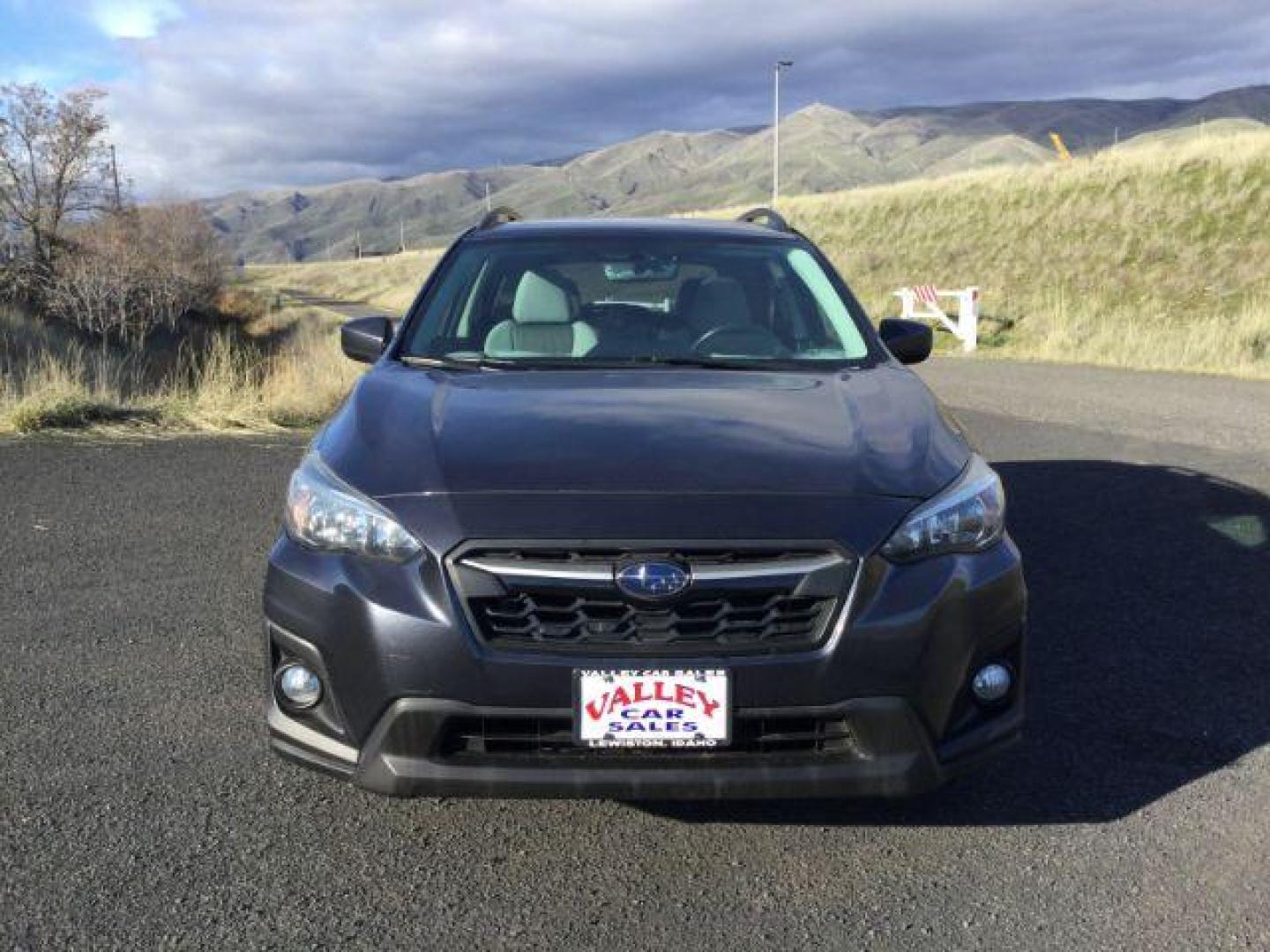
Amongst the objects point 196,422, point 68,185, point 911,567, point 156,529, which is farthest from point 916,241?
point 911,567

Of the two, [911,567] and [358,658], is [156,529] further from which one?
[911,567]

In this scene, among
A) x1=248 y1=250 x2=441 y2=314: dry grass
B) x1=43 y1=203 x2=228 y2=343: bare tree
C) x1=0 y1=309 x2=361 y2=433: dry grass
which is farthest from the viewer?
x1=248 y1=250 x2=441 y2=314: dry grass

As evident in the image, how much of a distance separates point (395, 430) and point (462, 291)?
1.41 metres

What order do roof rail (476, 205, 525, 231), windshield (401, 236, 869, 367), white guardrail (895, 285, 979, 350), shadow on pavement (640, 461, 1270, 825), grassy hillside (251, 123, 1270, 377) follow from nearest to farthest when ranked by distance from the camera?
shadow on pavement (640, 461, 1270, 825)
windshield (401, 236, 869, 367)
roof rail (476, 205, 525, 231)
grassy hillside (251, 123, 1270, 377)
white guardrail (895, 285, 979, 350)

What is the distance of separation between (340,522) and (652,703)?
89 centimetres

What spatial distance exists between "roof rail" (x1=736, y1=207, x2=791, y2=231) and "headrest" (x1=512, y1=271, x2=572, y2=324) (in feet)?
3.75

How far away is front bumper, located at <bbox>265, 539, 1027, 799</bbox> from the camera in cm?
250

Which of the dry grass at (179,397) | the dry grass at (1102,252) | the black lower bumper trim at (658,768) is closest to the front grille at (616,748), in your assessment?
the black lower bumper trim at (658,768)

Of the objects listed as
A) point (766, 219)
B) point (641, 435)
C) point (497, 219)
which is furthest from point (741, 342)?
point (497, 219)

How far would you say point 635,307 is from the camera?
4.28m

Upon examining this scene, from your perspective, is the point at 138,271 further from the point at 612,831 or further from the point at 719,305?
the point at 612,831

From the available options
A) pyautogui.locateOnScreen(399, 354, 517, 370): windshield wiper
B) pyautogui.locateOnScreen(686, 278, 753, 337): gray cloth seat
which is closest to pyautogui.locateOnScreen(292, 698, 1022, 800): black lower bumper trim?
pyautogui.locateOnScreen(399, 354, 517, 370): windshield wiper

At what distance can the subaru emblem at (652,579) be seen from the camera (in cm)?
250

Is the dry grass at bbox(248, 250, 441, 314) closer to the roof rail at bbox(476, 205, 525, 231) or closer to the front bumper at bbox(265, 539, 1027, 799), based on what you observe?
the roof rail at bbox(476, 205, 525, 231)
